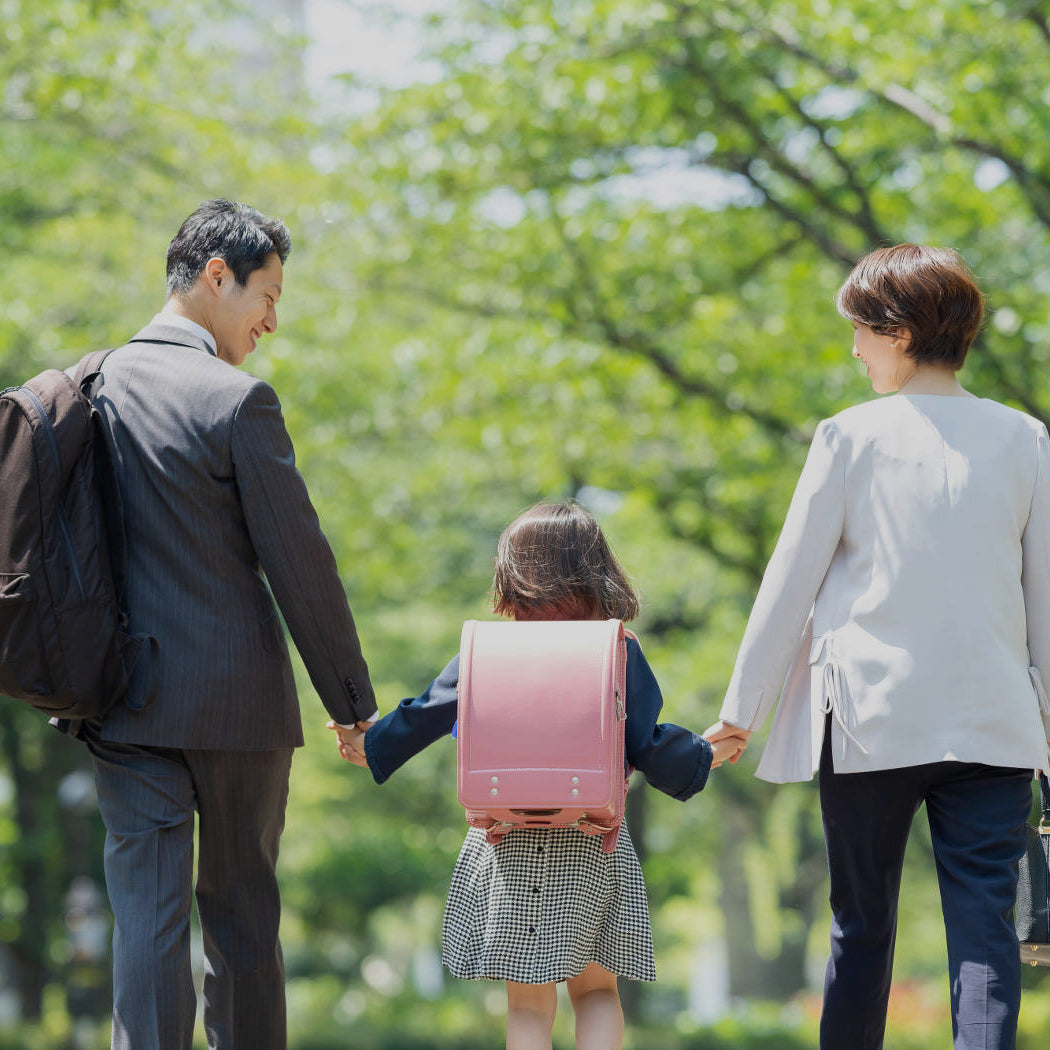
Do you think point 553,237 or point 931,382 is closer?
point 931,382

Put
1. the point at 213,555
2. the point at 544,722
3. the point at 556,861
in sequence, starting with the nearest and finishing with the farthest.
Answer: the point at 544,722, the point at 213,555, the point at 556,861

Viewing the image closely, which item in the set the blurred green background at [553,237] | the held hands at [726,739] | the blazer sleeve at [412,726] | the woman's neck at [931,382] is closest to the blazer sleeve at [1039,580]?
the woman's neck at [931,382]

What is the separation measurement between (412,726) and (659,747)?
1.85 feet

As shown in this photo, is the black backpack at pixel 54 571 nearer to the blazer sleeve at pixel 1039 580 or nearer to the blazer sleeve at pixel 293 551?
the blazer sleeve at pixel 293 551

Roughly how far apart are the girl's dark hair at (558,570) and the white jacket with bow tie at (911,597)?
0.35 meters

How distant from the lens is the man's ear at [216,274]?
335cm

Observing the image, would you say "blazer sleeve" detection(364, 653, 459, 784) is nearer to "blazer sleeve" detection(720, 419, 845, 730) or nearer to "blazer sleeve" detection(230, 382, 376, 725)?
"blazer sleeve" detection(230, 382, 376, 725)

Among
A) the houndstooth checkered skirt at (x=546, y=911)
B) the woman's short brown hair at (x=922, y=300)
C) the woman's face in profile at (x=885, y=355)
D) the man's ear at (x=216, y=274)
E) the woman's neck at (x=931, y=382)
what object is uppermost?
the man's ear at (x=216, y=274)

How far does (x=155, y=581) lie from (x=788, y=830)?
23.2 meters

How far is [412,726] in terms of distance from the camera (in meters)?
3.21

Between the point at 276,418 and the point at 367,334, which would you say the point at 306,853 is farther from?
the point at 276,418

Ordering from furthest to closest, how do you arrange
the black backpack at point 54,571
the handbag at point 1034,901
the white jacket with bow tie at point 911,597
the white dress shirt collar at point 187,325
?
the white dress shirt collar at point 187,325 → the handbag at point 1034,901 → the white jacket with bow tie at point 911,597 → the black backpack at point 54,571

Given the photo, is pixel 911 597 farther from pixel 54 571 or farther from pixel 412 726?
pixel 54 571

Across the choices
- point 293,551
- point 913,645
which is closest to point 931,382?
point 913,645
